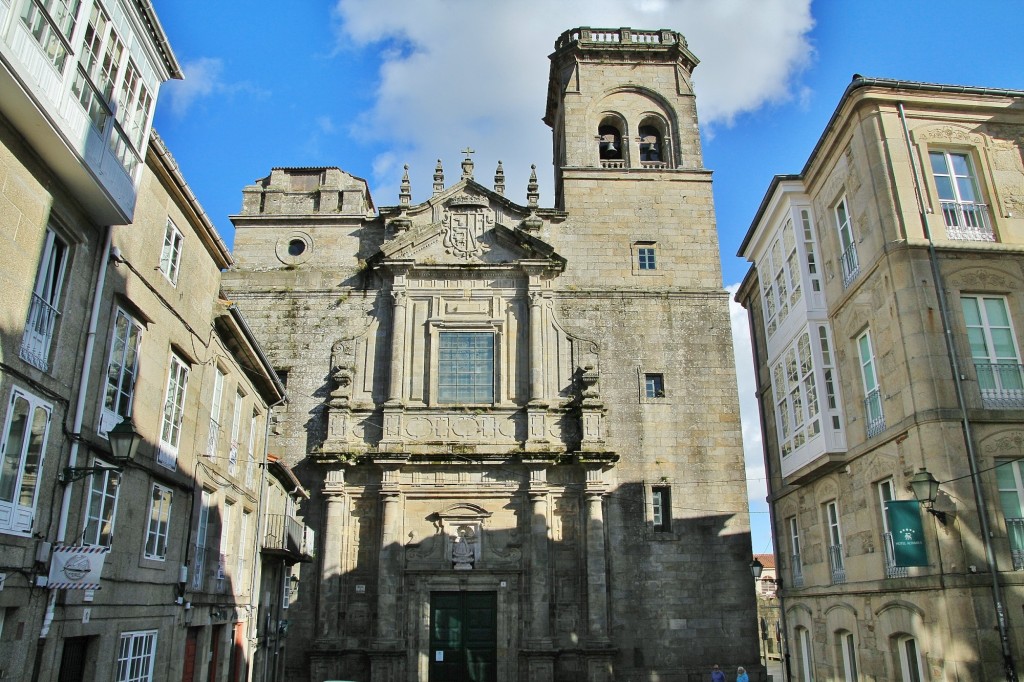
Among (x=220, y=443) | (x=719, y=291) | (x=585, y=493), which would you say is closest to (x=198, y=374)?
(x=220, y=443)

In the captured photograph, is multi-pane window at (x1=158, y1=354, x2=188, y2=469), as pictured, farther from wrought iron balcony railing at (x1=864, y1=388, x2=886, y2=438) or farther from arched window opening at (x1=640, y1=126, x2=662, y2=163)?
arched window opening at (x1=640, y1=126, x2=662, y2=163)

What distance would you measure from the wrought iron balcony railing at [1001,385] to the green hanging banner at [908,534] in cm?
186

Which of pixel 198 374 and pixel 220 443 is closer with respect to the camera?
pixel 198 374

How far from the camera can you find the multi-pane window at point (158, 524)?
1193 cm

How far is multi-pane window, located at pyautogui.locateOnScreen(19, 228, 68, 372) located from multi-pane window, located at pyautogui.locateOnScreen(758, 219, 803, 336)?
40.3 feet

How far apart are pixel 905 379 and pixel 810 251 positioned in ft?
13.9

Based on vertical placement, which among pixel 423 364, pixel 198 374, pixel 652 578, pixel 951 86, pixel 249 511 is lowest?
pixel 652 578

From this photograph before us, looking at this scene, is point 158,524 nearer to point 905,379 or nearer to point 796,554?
point 905,379

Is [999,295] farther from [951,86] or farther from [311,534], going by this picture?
[311,534]

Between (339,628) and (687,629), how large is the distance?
8364 millimetres

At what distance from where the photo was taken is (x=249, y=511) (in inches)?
671

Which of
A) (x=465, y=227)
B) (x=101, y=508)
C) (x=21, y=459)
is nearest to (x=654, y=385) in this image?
(x=465, y=227)

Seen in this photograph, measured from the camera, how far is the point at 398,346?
21.3m

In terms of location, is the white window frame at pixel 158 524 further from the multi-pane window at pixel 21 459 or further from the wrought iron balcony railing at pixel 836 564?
the wrought iron balcony railing at pixel 836 564
